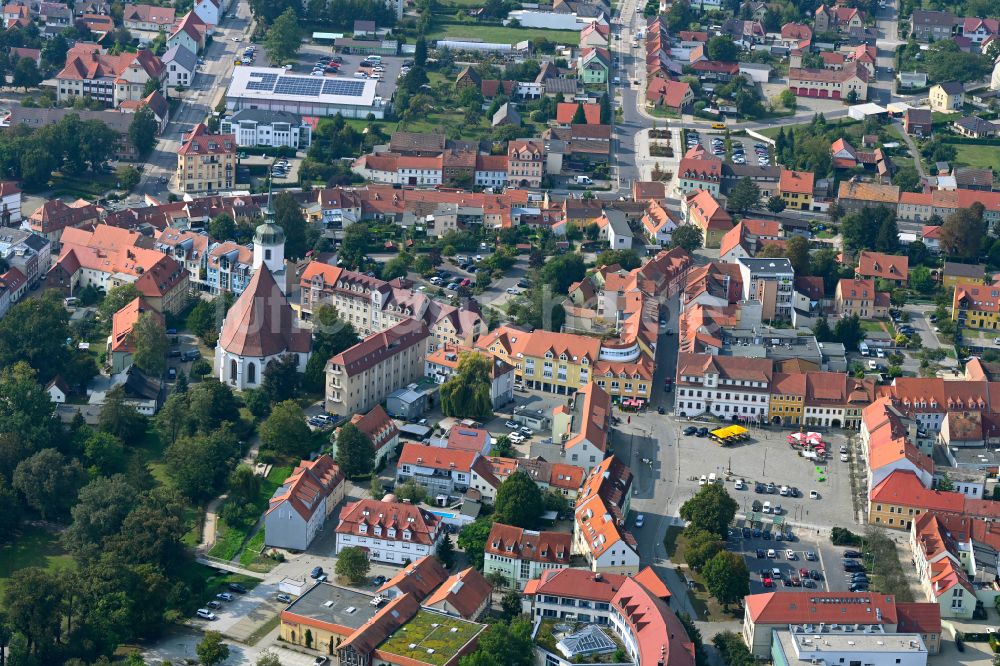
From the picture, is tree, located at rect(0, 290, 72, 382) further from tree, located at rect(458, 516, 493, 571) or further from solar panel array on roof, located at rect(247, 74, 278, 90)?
solar panel array on roof, located at rect(247, 74, 278, 90)

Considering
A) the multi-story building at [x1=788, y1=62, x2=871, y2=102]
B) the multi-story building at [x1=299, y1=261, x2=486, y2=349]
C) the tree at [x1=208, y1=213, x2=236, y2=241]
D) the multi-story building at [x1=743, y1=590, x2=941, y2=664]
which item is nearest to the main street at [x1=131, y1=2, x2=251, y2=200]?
the tree at [x1=208, y1=213, x2=236, y2=241]

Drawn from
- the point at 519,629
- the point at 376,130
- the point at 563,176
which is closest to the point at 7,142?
the point at 376,130

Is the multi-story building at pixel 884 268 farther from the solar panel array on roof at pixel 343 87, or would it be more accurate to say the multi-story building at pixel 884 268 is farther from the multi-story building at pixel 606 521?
the solar panel array on roof at pixel 343 87

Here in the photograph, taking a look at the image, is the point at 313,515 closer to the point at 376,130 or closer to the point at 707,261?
the point at 707,261

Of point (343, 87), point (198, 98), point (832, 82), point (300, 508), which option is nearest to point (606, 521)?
point (300, 508)

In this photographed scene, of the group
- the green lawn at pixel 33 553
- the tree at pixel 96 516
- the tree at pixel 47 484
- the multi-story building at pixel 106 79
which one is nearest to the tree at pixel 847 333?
the tree at pixel 96 516

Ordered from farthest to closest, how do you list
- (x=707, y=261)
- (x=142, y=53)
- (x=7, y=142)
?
1. (x=142, y=53)
2. (x=7, y=142)
3. (x=707, y=261)
